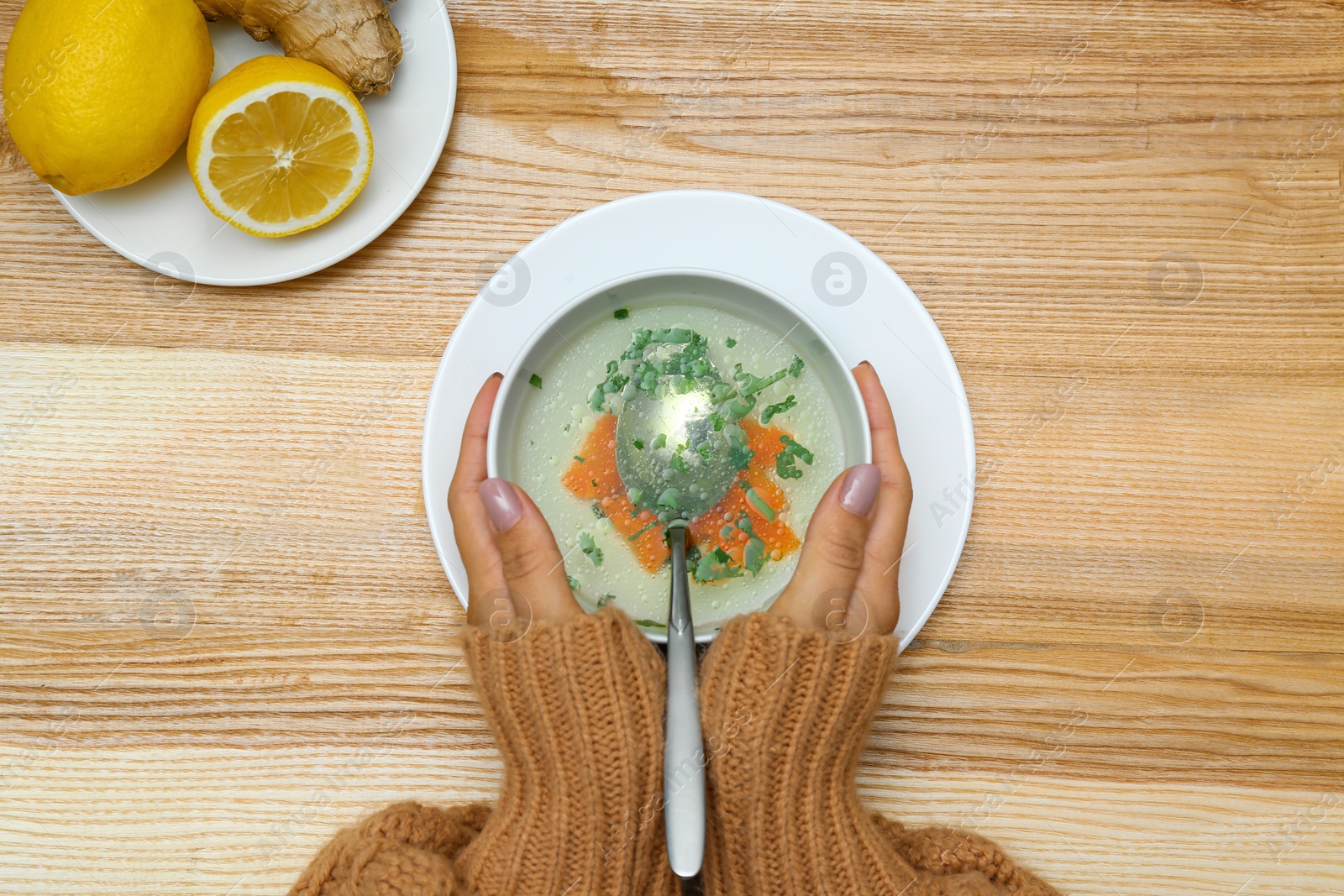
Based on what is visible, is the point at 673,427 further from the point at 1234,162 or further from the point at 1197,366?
the point at 1234,162

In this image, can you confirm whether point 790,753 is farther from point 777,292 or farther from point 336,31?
point 336,31

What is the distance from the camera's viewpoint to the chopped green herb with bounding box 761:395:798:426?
723mm

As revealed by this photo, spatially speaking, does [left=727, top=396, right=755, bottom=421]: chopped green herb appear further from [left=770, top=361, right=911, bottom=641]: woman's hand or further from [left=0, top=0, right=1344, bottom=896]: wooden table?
[left=0, top=0, right=1344, bottom=896]: wooden table

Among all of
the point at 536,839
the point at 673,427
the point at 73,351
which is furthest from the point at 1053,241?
the point at 73,351

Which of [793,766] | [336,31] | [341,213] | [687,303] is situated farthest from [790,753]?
[336,31]

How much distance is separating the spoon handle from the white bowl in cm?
3

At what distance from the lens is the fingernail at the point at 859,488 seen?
Answer: 67cm

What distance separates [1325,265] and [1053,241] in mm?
288

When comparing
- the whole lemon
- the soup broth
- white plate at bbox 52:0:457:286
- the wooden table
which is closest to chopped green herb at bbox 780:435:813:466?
the soup broth

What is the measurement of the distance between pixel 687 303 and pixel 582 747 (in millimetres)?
390

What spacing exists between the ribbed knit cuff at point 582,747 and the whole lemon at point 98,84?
52 centimetres

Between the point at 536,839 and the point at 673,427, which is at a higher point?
the point at 673,427

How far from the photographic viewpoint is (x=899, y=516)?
2.37 ft

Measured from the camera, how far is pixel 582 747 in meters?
0.69
